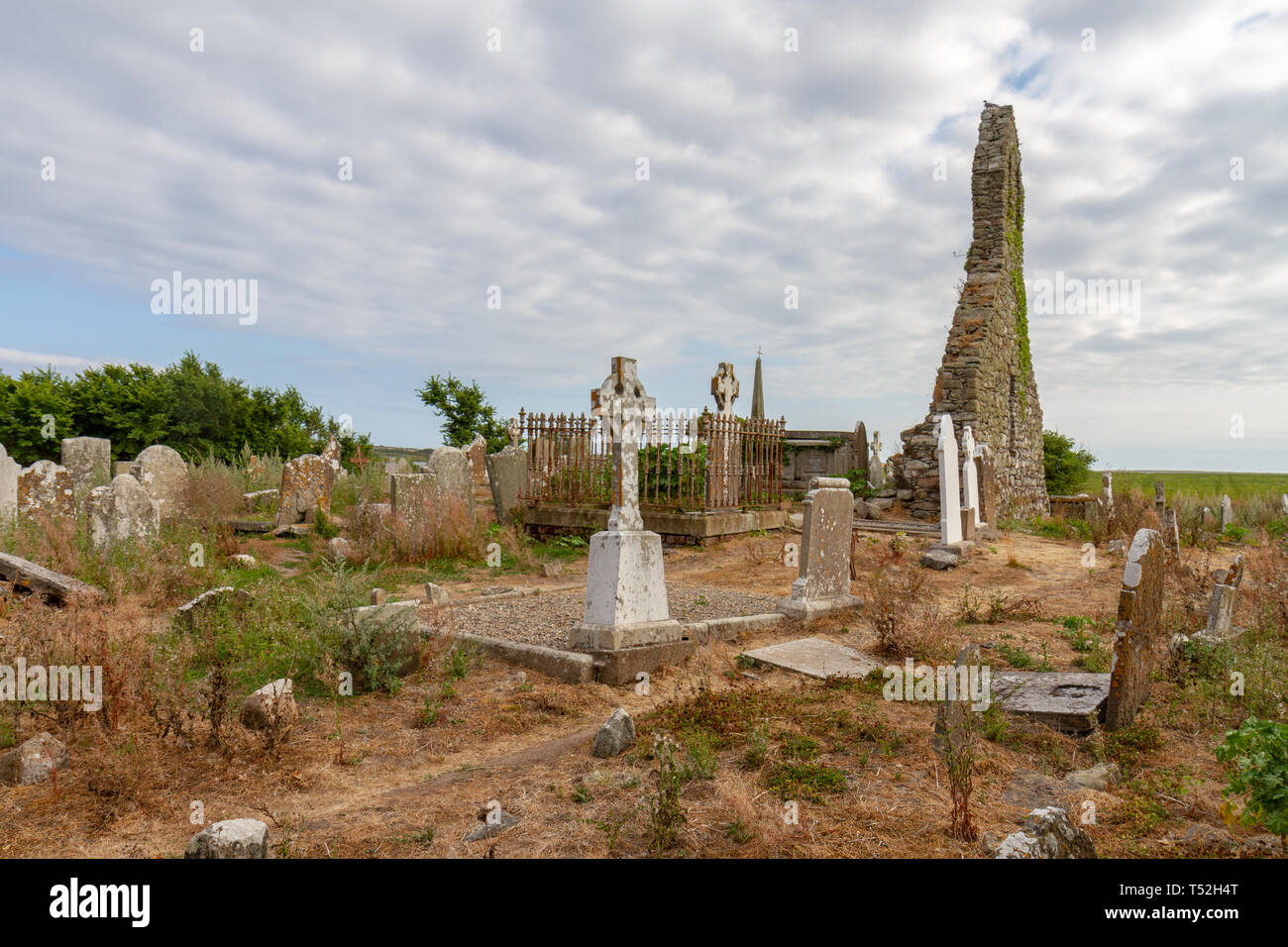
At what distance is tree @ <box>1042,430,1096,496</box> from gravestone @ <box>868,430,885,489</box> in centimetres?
742

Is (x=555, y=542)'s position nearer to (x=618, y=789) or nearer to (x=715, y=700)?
(x=715, y=700)

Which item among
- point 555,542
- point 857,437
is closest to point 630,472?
point 555,542

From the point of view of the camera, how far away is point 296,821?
365 centimetres

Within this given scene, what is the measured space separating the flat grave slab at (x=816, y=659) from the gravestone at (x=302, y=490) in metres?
9.65

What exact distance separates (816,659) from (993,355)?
→ 14.5 metres

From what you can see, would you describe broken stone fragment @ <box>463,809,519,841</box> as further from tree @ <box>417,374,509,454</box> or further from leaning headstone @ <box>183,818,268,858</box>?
tree @ <box>417,374,509,454</box>

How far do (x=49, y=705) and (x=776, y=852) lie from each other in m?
4.24

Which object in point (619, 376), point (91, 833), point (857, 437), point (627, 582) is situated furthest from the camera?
point (857, 437)

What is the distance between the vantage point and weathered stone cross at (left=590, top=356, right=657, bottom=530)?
6723mm

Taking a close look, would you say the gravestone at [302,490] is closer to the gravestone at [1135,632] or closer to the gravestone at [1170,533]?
the gravestone at [1135,632]

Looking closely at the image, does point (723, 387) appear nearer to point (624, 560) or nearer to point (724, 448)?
point (724, 448)

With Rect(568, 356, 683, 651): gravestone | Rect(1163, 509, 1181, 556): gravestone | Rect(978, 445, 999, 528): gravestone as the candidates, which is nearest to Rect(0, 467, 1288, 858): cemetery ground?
Rect(568, 356, 683, 651): gravestone

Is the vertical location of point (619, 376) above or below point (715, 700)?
above

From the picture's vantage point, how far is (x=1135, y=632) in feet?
15.6
